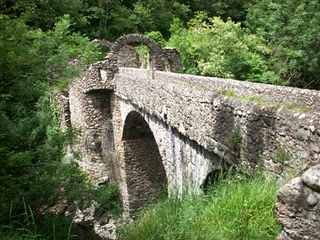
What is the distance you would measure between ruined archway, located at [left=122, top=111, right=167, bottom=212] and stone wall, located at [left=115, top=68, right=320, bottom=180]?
6.38 m

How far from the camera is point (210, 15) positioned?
3178 cm

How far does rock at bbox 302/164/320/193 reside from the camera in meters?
2.30

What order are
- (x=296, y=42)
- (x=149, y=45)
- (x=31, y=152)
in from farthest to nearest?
1. (x=296, y=42)
2. (x=149, y=45)
3. (x=31, y=152)

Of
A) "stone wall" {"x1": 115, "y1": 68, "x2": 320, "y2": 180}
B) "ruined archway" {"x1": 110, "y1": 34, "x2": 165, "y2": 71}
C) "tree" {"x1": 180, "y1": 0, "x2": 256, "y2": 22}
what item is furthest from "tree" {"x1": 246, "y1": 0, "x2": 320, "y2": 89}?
"tree" {"x1": 180, "y1": 0, "x2": 256, "y2": 22}

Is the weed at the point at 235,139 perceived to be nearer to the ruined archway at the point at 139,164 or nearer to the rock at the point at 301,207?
the rock at the point at 301,207

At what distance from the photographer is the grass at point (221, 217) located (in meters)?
3.24

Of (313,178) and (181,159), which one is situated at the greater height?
(313,178)

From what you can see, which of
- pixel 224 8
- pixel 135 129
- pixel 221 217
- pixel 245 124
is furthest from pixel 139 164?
pixel 224 8

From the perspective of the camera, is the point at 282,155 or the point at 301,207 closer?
the point at 301,207

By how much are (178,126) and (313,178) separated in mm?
4996

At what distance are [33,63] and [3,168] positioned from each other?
1.58 metres

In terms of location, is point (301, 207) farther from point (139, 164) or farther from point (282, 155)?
point (139, 164)

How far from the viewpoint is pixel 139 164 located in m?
15.3

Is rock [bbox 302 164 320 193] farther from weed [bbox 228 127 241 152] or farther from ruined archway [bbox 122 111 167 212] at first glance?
ruined archway [bbox 122 111 167 212]
